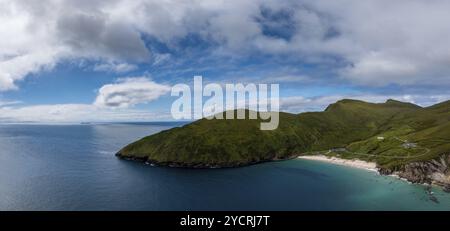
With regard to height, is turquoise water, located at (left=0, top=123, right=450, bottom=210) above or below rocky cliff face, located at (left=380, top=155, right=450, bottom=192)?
below

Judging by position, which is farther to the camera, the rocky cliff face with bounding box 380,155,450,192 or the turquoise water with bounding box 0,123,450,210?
the rocky cliff face with bounding box 380,155,450,192

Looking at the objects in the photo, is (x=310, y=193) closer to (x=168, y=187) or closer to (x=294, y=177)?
(x=294, y=177)

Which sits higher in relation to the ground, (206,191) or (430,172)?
(430,172)

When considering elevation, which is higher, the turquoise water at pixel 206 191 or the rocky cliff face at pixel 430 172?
the rocky cliff face at pixel 430 172

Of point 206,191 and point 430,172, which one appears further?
point 430,172

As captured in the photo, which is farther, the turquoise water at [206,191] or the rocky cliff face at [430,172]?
the rocky cliff face at [430,172]

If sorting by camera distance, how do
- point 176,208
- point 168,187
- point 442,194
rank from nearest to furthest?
point 176,208
point 442,194
point 168,187
